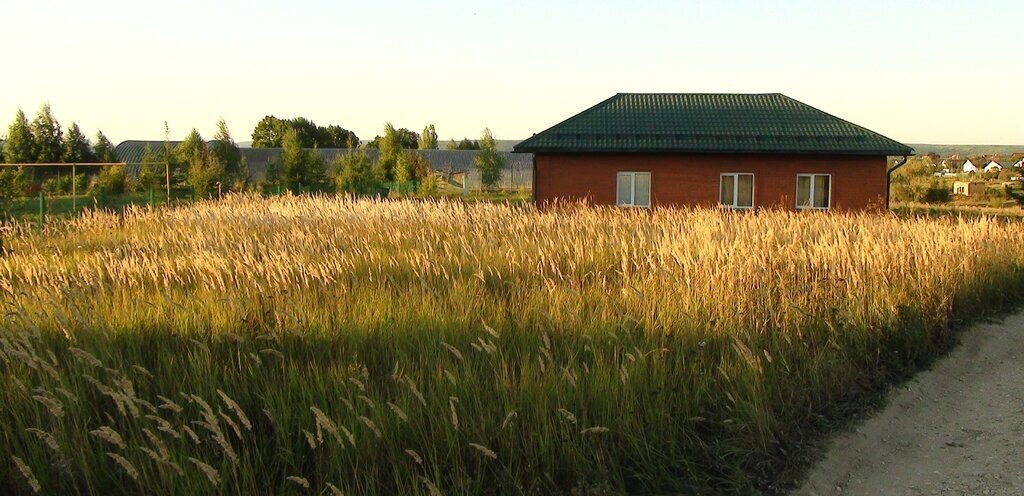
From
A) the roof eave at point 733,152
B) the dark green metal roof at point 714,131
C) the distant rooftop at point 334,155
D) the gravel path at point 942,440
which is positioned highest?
the distant rooftop at point 334,155

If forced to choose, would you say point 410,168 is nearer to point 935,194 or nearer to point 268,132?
point 935,194

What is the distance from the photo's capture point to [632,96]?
27234mm

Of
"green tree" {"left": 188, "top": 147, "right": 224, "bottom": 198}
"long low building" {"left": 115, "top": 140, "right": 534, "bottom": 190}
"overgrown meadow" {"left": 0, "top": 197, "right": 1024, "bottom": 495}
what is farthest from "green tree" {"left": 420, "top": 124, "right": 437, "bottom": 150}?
"overgrown meadow" {"left": 0, "top": 197, "right": 1024, "bottom": 495}

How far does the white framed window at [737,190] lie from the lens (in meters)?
24.0

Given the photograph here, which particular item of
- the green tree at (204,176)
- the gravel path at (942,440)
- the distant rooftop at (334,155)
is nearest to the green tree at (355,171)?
the green tree at (204,176)

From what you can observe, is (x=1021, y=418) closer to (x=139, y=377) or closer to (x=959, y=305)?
(x=959, y=305)

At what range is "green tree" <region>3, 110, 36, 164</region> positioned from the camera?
138ft

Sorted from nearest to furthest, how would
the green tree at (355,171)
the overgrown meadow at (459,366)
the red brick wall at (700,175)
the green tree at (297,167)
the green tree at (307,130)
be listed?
1. the overgrown meadow at (459,366)
2. the red brick wall at (700,175)
3. the green tree at (297,167)
4. the green tree at (355,171)
5. the green tree at (307,130)

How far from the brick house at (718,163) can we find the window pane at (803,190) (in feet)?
0.10

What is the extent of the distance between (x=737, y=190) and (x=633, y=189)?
10.4 feet

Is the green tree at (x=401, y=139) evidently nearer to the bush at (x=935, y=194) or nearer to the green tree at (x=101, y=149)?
the green tree at (x=101, y=149)

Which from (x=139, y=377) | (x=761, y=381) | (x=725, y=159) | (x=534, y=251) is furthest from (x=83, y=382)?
(x=725, y=159)

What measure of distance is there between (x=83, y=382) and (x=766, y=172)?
22106mm

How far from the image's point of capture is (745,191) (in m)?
24.1
